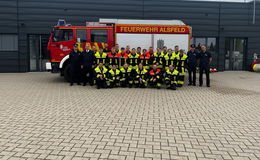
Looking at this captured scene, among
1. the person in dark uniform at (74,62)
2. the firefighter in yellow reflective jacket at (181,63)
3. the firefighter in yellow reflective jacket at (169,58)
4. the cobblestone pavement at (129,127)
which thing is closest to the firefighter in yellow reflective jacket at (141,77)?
the firefighter in yellow reflective jacket at (169,58)

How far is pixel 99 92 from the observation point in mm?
9094

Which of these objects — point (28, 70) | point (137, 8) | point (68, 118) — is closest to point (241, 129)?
point (68, 118)

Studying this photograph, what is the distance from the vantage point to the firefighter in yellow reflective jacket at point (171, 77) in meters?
9.95

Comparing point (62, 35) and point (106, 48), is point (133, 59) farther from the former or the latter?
point (62, 35)

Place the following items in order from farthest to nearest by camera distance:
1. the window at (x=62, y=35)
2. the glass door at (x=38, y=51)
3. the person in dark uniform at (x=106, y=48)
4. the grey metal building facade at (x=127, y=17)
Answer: the glass door at (x=38, y=51) → the grey metal building facade at (x=127, y=17) → the window at (x=62, y=35) → the person in dark uniform at (x=106, y=48)

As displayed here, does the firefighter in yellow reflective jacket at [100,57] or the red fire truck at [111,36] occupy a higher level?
the red fire truck at [111,36]

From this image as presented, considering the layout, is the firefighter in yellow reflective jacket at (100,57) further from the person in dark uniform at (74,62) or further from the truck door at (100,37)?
the truck door at (100,37)

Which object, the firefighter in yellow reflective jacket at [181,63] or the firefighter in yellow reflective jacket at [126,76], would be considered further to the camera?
the firefighter in yellow reflective jacket at [181,63]

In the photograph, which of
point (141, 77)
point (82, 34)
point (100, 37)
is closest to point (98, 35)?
point (100, 37)

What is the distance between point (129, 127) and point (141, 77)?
548cm

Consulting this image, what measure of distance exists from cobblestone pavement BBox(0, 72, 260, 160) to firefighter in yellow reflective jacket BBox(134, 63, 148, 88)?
2.07 m

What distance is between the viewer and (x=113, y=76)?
398 inches

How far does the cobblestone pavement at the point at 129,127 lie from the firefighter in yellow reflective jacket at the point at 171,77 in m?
1.75

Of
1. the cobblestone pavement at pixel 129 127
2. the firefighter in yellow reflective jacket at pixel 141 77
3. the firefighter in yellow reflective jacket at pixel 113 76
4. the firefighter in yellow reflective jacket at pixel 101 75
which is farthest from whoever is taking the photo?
the firefighter in yellow reflective jacket at pixel 141 77
